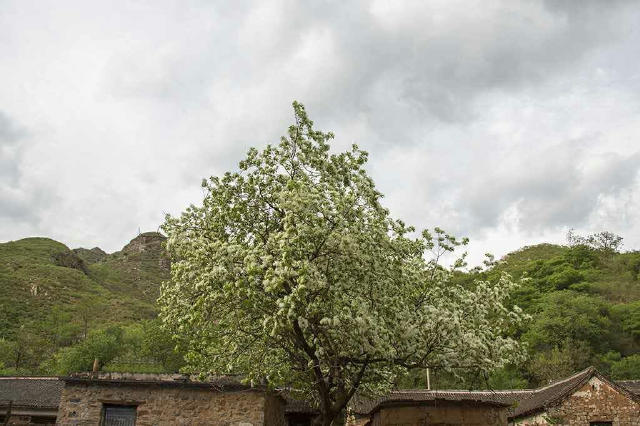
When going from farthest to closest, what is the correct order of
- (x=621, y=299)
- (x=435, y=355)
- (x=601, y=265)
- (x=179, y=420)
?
1. (x=601, y=265)
2. (x=621, y=299)
3. (x=179, y=420)
4. (x=435, y=355)

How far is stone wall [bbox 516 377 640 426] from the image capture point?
28.1m

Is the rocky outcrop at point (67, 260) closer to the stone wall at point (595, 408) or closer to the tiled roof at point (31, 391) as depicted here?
the tiled roof at point (31, 391)

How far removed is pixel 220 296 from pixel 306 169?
4.71m

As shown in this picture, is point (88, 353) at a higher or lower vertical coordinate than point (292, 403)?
higher

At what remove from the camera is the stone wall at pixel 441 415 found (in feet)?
70.8

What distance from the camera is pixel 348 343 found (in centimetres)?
1348

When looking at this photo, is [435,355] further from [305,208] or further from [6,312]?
[6,312]

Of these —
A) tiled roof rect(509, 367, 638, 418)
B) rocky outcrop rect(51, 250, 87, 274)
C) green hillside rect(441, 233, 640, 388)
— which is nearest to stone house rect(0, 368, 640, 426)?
tiled roof rect(509, 367, 638, 418)

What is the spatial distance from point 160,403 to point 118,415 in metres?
1.82

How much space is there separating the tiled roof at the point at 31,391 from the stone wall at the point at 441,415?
18.9 metres

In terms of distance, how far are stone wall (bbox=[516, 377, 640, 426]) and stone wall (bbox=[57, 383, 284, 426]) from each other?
17.8 meters

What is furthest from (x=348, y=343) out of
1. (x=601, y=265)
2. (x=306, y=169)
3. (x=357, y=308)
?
(x=601, y=265)

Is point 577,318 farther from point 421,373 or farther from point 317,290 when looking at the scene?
point 317,290

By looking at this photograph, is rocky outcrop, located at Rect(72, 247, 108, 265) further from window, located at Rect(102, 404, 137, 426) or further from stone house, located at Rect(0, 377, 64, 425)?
window, located at Rect(102, 404, 137, 426)
